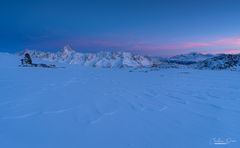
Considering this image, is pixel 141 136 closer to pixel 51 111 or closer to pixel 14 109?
pixel 51 111

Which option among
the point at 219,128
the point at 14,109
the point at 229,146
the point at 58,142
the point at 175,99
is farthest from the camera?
the point at 175,99

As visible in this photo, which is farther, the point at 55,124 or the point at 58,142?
the point at 55,124

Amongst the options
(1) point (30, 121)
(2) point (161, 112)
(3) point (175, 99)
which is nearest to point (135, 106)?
(2) point (161, 112)

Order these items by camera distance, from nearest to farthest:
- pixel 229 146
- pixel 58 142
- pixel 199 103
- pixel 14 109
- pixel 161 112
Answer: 1. pixel 229 146
2. pixel 58 142
3. pixel 161 112
4. pixel 14 109
5. pixel 199 103

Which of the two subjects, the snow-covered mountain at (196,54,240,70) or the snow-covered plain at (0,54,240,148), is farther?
the snow-covered mountain at (196,54,240,70)

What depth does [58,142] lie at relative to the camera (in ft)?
14.4

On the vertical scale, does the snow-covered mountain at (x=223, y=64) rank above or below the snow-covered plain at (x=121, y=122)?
below

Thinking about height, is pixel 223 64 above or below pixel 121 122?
below

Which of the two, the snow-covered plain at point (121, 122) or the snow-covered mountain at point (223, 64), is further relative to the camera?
the snow-covered mountain at point (223, 64)

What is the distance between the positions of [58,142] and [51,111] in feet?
8.06

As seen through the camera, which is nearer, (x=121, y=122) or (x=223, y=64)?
(x=121, y=122)

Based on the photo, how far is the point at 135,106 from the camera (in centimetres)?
726

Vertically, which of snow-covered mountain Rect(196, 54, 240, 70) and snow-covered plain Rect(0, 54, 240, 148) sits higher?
snow-covered plain Rect(0, 54, 240, 148)

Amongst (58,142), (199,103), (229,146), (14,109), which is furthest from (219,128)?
(14,109)
